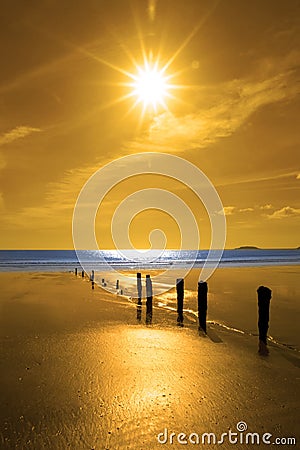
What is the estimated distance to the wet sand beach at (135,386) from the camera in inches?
295

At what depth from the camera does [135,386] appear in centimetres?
981

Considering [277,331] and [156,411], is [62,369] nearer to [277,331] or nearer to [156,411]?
[156,411]

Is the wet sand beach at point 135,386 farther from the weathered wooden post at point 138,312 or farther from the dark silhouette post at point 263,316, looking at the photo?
the weathered wooden post at point 138,312

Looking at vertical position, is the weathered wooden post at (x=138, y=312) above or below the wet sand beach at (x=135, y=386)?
above

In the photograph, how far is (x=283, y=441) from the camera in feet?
23.6

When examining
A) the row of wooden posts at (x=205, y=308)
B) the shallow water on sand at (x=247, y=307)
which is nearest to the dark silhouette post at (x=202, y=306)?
the row of wooden posts at (x=205, y=308)

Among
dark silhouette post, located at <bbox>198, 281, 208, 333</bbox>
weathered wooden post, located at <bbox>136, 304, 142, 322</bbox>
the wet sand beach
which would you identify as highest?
dark silhouette post, located at <bbox>198, 281, 208, 333</bbox>

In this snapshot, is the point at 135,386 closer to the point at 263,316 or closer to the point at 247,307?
the point at 263,316

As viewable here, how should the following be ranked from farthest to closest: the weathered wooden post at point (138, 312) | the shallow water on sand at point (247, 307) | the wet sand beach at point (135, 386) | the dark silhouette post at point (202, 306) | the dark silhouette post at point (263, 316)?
the weathered wooden post at point (138, 312) → the dark silhouette post at point (202, 306) → the shallow water on sand at point (247, 307) → the dark silhouette post at point (263, 316) → the wet sand beach at point (135, 386)

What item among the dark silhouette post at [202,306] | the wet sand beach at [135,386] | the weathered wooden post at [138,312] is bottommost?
the wet sand beach at [135,386]

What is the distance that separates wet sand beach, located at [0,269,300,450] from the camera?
748 cm

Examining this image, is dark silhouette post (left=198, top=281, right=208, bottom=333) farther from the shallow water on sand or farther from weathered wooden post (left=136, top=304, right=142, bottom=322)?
weathered wooden post (left=136, top=304, right=142, bottom=322)

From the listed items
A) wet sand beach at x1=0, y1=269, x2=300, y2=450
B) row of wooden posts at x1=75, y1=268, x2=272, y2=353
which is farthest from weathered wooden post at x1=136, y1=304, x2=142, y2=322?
wet sand beach at x1=0, y1=269, x2=300, y2=450

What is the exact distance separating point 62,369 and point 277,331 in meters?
9.95
